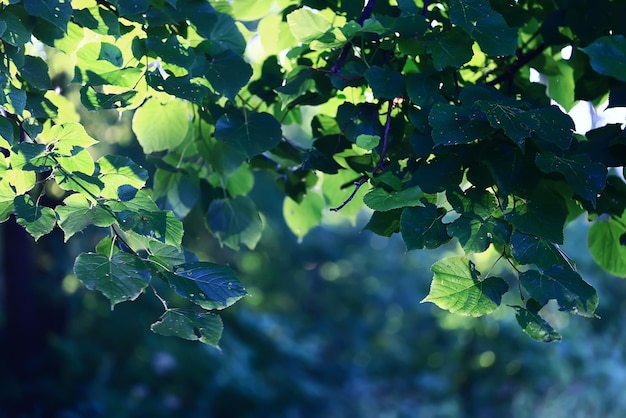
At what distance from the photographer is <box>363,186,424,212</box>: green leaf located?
849mm

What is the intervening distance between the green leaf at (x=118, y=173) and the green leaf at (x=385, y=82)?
0.32m

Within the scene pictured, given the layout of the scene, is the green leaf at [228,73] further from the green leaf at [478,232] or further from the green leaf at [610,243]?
the green leaf at [610,243]

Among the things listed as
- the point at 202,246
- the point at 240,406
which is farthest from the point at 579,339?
the point at 202,246

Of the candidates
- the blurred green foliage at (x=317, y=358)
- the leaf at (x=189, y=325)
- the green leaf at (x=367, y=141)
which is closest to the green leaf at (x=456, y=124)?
the green leaf at (x=367, y=141)

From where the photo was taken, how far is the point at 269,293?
5.97 m

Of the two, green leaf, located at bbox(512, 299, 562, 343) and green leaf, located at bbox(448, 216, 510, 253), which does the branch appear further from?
green leaf, located at bbox(512, 299, 562, 343)

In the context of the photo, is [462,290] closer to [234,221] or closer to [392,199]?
[392,199]

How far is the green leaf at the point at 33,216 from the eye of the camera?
823 millimetres

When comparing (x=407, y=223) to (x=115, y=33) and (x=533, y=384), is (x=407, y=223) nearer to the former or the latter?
(x=115, y=33)

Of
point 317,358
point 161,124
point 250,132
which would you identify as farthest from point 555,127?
point 317,358

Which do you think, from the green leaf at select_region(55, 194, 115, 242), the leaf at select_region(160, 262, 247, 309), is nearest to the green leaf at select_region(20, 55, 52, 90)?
the green leaf at select_region(55, 194, 115, 242)

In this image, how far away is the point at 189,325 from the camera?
85cm

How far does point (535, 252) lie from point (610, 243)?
36 cm

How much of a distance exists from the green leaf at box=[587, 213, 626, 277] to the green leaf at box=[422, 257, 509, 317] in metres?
0.37
